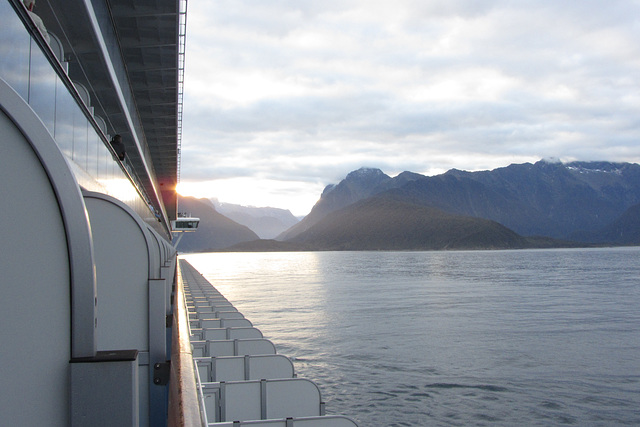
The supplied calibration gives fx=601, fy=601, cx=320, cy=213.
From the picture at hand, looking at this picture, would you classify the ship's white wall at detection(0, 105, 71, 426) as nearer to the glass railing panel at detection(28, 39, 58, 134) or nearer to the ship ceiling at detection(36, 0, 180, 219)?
the glass railing panel at detection(28, 39, 58, 134)

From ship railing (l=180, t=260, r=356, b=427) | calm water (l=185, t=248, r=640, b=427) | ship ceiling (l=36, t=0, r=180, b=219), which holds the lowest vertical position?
calm water (l=185, t=248, r=640, b=427)

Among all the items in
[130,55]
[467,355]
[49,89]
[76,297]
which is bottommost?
[467,355]

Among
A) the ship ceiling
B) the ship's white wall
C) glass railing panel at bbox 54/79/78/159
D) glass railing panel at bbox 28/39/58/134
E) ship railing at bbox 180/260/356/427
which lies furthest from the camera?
the ship ceiling

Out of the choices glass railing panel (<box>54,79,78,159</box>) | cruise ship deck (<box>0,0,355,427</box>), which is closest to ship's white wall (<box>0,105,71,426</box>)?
cruise ship deck (<box>0,0,355,427</box>)

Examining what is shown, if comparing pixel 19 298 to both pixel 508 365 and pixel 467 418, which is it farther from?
pixel 508 365

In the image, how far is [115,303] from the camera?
4535 mm

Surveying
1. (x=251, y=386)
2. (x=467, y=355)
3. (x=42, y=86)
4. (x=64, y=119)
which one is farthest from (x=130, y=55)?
(x=42, y=86)

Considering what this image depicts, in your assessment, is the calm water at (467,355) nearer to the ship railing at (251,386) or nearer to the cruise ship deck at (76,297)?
the ship railing at (251,386)

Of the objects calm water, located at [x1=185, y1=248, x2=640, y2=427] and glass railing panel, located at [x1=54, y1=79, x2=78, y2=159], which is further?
calm water, located at [x1=185, y1=248, x2=640, y2=427]

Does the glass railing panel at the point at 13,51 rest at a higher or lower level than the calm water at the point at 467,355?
higher

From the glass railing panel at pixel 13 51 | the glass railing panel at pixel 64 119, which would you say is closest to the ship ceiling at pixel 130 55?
the glass railing panel at pixel 64 119

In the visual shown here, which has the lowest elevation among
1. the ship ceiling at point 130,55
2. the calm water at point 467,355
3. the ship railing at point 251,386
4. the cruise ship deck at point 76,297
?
the calm water at point 467,355

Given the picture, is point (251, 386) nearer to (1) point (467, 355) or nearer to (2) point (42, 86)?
(2) point (42, 86)

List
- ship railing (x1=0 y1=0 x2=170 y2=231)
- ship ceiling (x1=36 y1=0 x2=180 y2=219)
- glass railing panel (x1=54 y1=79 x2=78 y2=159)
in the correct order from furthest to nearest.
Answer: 1. ship ceiling (x1=36 y1=0 x2=180 y2=219)
2. glass railing panel (x1=54 y1=79 x2=78 y2=159)
3. ship railing (x1=0 y1=0 x2=170 y2=231)
